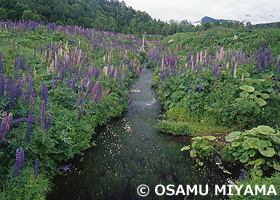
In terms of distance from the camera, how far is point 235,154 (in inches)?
191

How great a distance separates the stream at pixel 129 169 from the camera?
13.7 ft

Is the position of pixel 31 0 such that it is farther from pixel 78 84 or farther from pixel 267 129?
pixel 267 129

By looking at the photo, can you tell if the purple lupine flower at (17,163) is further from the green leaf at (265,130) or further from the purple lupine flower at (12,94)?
the green leaf at (265,130)

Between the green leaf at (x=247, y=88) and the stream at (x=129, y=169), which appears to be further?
the green leaf at (x=247, y=88)

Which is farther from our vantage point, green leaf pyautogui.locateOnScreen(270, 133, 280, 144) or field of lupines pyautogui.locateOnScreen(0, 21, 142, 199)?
green leaf pyautogui.locateOnScreen(270, 133, 280, 144)

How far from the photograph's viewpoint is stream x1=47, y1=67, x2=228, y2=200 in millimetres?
4176

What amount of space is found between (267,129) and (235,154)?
0.93 metres

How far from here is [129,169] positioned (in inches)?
196

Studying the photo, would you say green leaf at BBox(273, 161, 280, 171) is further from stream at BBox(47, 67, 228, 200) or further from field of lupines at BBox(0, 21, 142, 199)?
field of lupines at BBox(0, 21, 142, 199)

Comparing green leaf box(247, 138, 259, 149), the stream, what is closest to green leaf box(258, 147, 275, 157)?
green leaf box(247, 138, 259, 149)

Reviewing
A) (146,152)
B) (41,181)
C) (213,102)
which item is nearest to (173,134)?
(146,152)

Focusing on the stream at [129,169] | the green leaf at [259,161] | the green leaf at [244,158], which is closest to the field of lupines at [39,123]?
the stream at [129,169]

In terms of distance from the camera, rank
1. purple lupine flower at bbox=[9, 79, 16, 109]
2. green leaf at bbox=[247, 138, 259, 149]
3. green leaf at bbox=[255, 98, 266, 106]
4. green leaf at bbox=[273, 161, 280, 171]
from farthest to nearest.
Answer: green leaf at bbox=[255, 98, 266, 106] < green leaf at bbox=[247, 138, 259, 149] < green leaf at bbox=[273, 161, 280, 171] < purple lupine flower at bbox=[9, 79, 16, 109]

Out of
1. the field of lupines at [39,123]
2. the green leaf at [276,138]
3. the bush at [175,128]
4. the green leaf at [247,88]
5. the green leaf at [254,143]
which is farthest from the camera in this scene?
the bush at [175,128]
